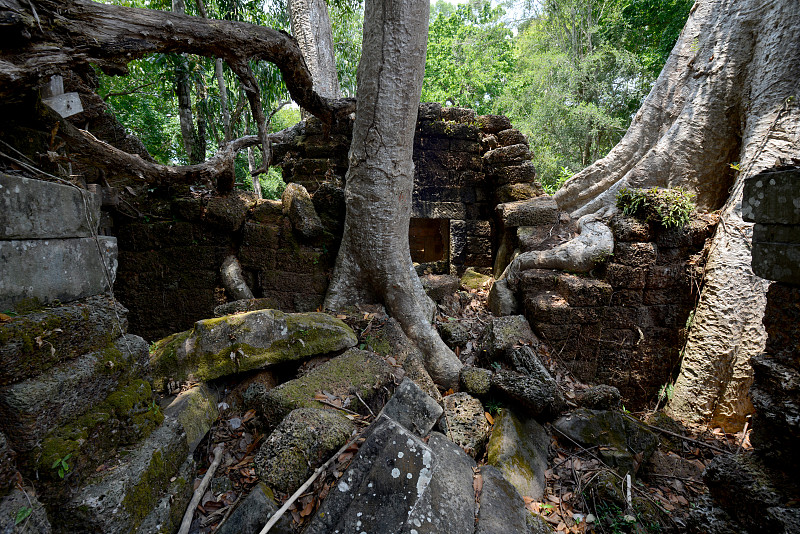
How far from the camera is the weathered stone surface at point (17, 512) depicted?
1105 millimetres

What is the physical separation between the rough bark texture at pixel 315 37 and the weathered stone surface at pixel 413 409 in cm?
759

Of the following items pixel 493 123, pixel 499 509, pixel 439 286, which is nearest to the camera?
pixel 499 509

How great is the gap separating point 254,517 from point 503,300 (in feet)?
11.7

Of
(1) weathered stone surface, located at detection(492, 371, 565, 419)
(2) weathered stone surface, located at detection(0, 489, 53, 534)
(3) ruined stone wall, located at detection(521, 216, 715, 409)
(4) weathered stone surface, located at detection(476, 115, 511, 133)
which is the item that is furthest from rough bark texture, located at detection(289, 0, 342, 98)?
(2) weathered stone surface, located at detection(0, 489, 53, 534)

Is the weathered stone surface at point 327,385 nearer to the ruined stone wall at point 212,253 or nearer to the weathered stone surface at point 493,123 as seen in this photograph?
the ruined stone wall at point 212,253

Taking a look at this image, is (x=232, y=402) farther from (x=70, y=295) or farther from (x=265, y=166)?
(x=265, y=166)

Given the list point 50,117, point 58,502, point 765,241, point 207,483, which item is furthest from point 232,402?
point 765,241

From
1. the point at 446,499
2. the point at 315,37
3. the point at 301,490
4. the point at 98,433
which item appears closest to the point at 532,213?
the point at 446,499

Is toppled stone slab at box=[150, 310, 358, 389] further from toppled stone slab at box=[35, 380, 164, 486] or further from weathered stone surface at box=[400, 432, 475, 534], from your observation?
weathered stone surface at box=[400, 432, 475, 534]

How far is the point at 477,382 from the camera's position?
3.33 m

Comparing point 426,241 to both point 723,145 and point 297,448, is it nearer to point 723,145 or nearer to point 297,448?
point 723,145

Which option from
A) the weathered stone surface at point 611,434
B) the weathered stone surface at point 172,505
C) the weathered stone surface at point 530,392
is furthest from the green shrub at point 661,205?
the weathered stone surface at point 172,505

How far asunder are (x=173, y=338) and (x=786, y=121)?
6095 millimetres

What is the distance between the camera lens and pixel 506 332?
4.00m
